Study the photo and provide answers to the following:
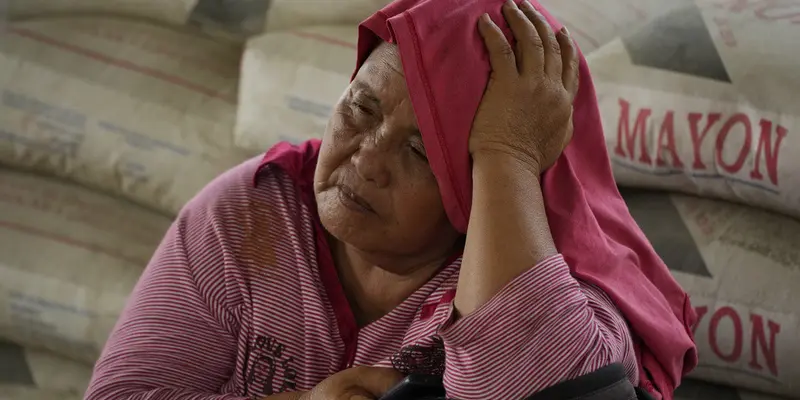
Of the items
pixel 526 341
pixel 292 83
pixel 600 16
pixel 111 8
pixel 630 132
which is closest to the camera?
pixel 526 341

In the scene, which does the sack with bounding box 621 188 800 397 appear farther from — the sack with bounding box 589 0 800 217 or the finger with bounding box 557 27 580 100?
the finger with bounding box 557 27 580 100

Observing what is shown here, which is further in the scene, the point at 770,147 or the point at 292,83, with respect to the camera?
the point at 292,83

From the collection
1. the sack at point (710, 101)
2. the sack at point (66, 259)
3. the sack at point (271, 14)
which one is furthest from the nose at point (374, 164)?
the sack at point (66, 259)

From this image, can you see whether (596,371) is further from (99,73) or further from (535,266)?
(99,73)

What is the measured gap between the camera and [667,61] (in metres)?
1.32

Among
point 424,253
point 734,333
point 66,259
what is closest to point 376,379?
point 424,253

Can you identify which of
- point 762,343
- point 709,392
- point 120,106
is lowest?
point 709,392

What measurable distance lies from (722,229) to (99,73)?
113 centimetres

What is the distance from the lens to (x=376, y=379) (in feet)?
3.00

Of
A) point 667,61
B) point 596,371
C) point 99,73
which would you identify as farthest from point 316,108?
point 596,371

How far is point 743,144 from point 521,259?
54 cm

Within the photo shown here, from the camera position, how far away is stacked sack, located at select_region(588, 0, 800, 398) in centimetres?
124

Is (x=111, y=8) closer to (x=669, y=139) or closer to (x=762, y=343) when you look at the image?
(x=669, y=139)

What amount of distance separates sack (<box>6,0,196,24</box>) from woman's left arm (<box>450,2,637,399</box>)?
0.98 meters
